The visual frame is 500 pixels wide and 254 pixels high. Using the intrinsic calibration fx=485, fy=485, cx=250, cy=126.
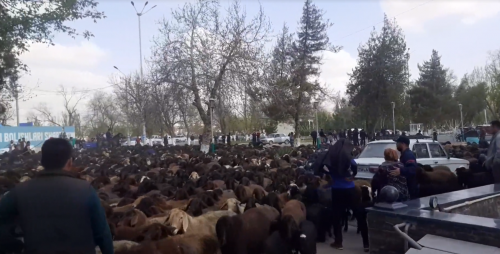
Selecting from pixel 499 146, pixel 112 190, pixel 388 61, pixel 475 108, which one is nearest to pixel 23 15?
→ pixel 112 190

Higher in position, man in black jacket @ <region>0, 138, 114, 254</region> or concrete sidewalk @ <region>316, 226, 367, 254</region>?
man in black jacket @ <region>0, 138, 114, 254</region>

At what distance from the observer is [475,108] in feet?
209

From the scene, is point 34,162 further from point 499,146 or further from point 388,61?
point 388,61

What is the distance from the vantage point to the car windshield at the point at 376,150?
1225 cm

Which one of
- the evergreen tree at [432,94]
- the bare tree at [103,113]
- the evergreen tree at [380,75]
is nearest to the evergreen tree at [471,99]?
the evergreen tree at [432,94]

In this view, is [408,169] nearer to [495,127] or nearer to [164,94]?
[495,127]

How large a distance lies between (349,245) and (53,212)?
6.35 m

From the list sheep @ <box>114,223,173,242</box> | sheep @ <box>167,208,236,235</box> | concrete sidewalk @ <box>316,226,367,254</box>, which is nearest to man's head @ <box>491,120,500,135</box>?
concrete sidewalk @ <box>316,226,367,254</box>

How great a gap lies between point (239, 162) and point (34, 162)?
7.13m

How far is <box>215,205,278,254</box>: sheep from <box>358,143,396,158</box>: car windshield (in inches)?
234

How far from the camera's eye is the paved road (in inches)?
314

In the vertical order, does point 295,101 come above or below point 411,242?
above

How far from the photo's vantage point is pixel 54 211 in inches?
119

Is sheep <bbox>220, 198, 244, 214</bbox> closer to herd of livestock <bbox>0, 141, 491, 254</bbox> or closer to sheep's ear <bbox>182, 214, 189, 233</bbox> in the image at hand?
herd of livestock <bbox>0, 141, 491, 254</bbox>
